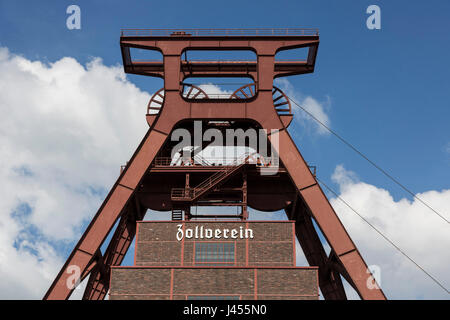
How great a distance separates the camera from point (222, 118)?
3189 centimetres

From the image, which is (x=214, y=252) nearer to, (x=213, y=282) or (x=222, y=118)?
(x=213, y=282)

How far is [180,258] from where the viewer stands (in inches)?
1136

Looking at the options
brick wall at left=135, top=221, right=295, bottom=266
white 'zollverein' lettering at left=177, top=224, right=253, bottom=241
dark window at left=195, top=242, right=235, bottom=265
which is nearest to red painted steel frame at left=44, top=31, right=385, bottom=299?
brick wall at left=135, top=221, right=295, bottom=266

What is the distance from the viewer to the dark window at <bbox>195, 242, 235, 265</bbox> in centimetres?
2870

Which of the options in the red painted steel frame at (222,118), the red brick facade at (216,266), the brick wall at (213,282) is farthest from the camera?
the red painted steel frame at (222,118)

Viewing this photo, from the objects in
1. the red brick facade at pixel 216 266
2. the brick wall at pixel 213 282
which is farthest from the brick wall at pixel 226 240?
the brick wall at pixel 213 282

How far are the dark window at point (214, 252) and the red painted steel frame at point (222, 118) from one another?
4799 millimetres

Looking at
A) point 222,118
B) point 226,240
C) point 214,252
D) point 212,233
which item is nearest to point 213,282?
point 214,252

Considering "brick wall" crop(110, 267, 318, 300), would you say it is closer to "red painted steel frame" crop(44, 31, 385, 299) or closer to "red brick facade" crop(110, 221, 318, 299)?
"red brick facade" crop(110, 221, 318, 299)

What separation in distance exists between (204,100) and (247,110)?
104 inches

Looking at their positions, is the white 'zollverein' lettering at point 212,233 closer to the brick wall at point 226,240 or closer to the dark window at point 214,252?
the brick wall at point 226,240

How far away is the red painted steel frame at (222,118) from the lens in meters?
28.5
